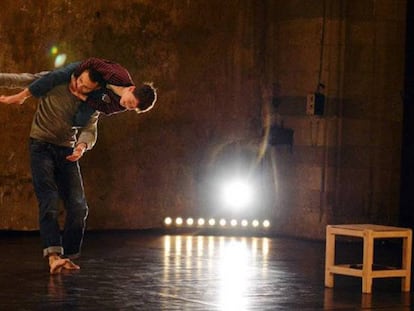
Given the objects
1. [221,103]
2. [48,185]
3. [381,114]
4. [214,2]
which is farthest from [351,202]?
[48,185]

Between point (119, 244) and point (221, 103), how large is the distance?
2842 millimetres

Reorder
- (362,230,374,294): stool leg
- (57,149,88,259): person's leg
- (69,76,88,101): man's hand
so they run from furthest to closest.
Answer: (57,149,88,259): person's leg
(69,76,88,101): man's hand
(362,230,374,294): stool leg

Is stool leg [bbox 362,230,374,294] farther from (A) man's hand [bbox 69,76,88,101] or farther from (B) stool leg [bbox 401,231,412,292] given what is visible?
(A) man's hand [bbox 69,76,88,101]

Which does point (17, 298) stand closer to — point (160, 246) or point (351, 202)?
point (160, 246)

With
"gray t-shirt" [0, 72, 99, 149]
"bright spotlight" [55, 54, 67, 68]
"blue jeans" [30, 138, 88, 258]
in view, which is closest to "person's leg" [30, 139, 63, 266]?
"blue jeans" [30, 138, 88, 258]

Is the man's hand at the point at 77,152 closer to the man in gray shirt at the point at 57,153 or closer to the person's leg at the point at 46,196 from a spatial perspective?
the man in gray shirt at the point at 57,153

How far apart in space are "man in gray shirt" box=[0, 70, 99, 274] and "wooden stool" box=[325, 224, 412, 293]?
7.51ft

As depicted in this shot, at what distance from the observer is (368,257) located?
9445mm

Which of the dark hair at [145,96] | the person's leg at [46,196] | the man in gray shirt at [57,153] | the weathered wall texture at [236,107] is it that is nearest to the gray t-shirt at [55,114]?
the man in gray shirt at [57,153]

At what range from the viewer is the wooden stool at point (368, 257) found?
31.1 feet

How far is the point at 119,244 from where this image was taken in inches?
508

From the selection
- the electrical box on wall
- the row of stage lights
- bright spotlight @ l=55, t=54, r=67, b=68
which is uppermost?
bright spotlight @ l=55, t=54, r=67, b=68

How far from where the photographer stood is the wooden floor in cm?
846

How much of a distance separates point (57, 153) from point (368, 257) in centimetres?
294
